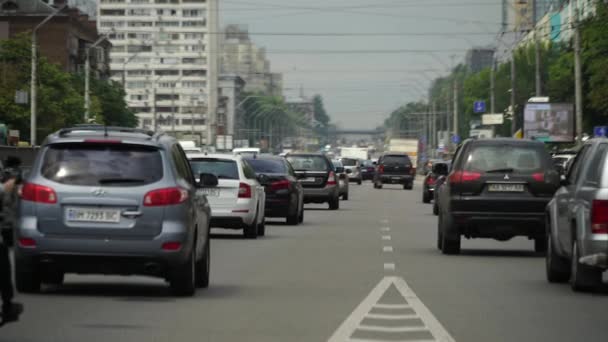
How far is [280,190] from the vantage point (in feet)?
119

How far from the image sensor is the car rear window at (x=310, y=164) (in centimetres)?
4922

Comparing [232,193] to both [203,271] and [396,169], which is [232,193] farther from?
[396,169]

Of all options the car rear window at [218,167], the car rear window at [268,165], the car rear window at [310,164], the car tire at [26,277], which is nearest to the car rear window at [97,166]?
the car tire at [26,277]

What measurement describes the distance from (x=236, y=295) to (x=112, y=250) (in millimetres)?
1627

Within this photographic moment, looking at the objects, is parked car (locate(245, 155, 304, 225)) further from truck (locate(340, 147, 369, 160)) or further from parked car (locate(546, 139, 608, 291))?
truck (locate(340, 147, 369, 160))

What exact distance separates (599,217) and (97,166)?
473 centimetres

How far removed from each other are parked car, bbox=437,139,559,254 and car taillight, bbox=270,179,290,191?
11249 mm

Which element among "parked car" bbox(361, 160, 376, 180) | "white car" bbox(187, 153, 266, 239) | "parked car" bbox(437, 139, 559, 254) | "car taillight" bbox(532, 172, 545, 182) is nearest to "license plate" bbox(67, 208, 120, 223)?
"parked car" bbox(437, 139, 559, 254)

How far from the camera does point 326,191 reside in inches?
1945

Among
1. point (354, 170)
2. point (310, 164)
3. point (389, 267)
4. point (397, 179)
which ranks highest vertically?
point (310, 164)

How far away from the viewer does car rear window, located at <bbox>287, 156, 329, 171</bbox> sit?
49.2 meters

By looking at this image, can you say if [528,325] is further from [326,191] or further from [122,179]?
[326,191]

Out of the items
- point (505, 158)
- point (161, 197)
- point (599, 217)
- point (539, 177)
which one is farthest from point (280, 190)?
point (161, 197)

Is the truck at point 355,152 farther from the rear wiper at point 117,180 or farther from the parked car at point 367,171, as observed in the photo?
the rear wiper at point 117,180
